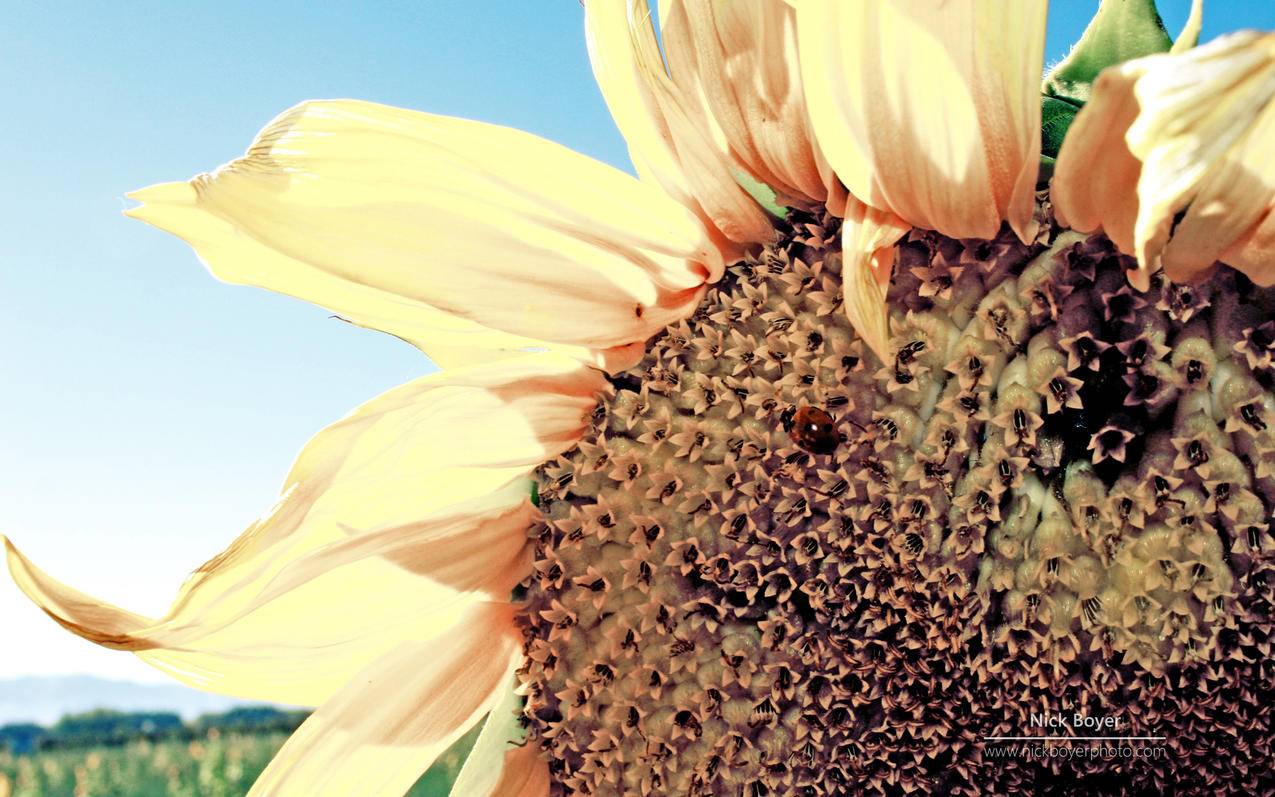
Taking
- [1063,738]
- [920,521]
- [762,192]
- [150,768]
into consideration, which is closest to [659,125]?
[762,192]

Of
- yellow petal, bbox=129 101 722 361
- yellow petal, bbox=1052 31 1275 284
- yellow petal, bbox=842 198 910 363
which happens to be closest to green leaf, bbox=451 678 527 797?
yellow petal, bbox=129 101 722 361

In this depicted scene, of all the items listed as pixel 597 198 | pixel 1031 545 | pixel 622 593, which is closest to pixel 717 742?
pixel 622 593

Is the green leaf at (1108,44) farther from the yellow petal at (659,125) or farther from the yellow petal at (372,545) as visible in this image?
the yellow petal at (372,545)

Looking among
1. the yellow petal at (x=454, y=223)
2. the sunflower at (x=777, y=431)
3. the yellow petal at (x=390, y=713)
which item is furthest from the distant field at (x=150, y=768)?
the yellow petal at (x=454, y=223)

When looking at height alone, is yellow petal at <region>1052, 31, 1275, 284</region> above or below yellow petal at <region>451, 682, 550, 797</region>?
above

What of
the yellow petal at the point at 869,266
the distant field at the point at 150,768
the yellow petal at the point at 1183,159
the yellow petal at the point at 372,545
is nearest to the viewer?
the yellow petal at the point at 1183,159

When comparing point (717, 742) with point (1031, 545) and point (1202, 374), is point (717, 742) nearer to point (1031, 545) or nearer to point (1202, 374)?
point (1031, 545)

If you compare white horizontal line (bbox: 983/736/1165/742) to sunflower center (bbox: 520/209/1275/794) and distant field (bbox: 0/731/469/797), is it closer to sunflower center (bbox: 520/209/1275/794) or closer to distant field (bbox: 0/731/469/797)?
sunflower center (bbox: 520/209/1275/794)
